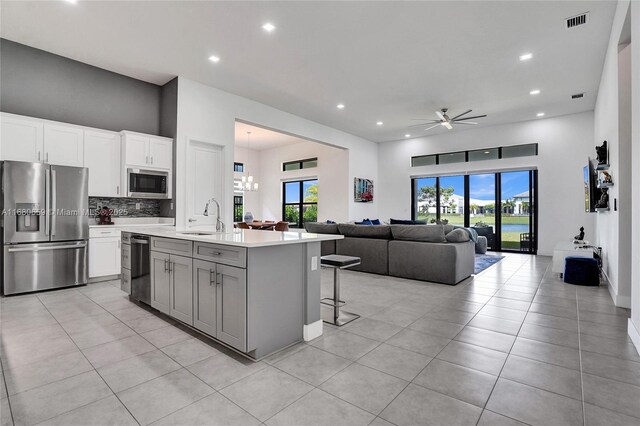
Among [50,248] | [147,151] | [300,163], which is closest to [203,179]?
[147,151]

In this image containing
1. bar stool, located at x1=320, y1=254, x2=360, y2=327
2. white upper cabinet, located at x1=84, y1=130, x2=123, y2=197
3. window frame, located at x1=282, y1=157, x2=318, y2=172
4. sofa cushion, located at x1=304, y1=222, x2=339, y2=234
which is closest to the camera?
bar stool, located at x1=320, y1=254, x2=360, y2=327

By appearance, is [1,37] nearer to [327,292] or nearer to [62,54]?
[62,54]

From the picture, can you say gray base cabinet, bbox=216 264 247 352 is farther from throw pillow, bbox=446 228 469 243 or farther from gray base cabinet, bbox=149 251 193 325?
throw pillow, bbox=446 228 469 243

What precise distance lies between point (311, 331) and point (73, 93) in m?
5.31

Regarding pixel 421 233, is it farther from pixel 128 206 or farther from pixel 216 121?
pixel 128 206

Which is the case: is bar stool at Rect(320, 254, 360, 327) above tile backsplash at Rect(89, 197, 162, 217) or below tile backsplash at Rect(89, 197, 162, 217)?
below

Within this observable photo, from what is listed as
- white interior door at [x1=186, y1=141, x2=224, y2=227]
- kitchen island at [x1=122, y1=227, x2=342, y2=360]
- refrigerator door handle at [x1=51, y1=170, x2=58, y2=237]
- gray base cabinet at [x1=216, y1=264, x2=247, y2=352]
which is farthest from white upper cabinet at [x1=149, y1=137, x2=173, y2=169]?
gray base cabinet at [x1=216, y1=264, x2=247, y2=352]

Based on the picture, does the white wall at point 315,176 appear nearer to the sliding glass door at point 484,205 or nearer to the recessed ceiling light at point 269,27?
the sliding glass door at point 484,205

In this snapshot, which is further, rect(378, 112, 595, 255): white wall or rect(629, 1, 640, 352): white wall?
rect(378, 112, 595, 255): white wall

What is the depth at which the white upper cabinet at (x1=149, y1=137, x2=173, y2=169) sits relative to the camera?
534 centimetres

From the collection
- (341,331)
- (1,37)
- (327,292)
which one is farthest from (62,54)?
(341,331)

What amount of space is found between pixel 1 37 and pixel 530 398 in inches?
278

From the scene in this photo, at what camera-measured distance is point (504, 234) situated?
8547 millimetres

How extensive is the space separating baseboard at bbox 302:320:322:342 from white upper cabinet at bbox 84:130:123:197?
4.22 meters
